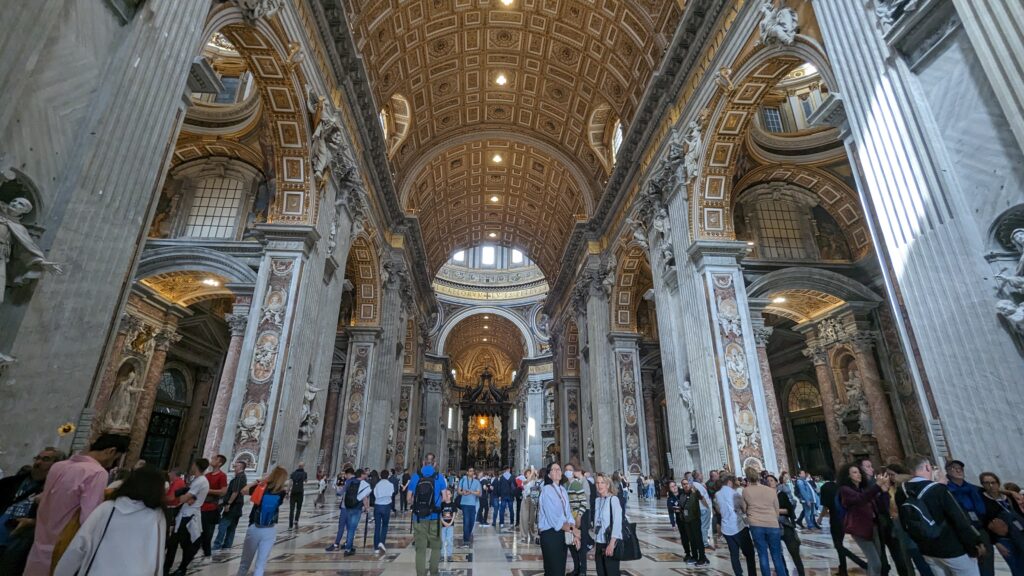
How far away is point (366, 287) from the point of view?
16.7m

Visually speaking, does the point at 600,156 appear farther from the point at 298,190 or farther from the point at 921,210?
the point at 921,210

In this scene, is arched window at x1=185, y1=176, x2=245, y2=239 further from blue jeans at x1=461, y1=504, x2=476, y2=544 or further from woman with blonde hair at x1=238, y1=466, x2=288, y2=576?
woman with blonde hair at x1=238, y1=466, x2=288, y2=576

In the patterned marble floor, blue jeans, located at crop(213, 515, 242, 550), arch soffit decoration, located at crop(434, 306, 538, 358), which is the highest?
arch soffit decoration, located at crop(434, 306, 538, 358)

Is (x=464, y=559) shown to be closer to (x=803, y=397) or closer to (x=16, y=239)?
(x=16, y=239)

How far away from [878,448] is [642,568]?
35.2ft

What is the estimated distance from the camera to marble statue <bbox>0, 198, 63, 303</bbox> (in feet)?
11.0

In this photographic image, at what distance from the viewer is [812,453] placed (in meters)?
17.2

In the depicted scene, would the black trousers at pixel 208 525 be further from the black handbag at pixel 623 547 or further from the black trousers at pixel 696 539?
the black trousers at pixel 696 539

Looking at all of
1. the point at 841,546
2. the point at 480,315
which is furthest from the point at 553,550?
the point at 480,315

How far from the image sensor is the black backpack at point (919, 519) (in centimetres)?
297

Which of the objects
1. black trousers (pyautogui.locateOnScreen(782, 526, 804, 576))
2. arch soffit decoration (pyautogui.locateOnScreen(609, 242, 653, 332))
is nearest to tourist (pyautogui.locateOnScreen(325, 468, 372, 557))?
black trousers (pyautogui.locateOnScreen(782, 526, 804, 576))

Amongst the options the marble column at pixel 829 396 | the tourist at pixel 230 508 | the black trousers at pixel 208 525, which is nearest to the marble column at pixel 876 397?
the marble column at pixel 829 396

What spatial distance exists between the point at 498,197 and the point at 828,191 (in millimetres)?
15659

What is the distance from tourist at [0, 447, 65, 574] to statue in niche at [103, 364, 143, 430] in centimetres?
1264
